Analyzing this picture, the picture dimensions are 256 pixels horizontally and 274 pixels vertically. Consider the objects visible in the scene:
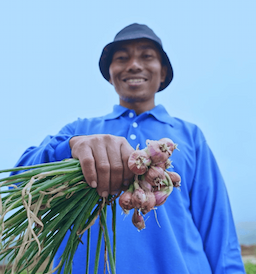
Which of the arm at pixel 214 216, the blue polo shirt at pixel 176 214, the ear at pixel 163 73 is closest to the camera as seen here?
the blue polo shirt at pixel 176 214

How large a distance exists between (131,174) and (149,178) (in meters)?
0.05

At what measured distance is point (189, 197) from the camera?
1227mm

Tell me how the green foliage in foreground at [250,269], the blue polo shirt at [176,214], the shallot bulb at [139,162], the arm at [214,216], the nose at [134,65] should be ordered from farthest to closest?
the green foliage in foreground at [250,269], the nose at [134,65], the arm at [214,216], the blue polo shirt at [176,214], the shallot bulb at [139,162]

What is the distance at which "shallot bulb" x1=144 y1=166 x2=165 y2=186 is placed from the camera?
24.6 inches

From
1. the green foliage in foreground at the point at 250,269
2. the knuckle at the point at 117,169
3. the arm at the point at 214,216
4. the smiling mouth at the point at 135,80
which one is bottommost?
the green foliage in foreground at the point at 250,269

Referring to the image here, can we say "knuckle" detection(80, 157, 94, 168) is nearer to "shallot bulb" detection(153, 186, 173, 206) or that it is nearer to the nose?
"shallot bulb" detection(153, 186, 173, 206)

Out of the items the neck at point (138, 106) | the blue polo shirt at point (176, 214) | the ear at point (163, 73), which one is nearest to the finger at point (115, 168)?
the blue polo shirt at point (176, 214)

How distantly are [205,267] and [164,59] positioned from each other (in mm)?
977

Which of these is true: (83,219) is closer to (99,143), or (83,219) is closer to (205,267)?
(99,143)

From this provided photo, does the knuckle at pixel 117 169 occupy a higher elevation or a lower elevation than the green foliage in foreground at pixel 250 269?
higher

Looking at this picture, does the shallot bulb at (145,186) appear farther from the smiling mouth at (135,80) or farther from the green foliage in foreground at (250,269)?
the green foliage in foreground at (250,269)

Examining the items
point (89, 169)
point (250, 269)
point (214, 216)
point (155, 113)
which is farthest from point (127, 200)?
point (250, 269)

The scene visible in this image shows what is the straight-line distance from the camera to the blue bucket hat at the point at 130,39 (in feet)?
4.40

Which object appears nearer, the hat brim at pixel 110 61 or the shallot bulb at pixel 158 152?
the shallot bulb at pixel 158 152
